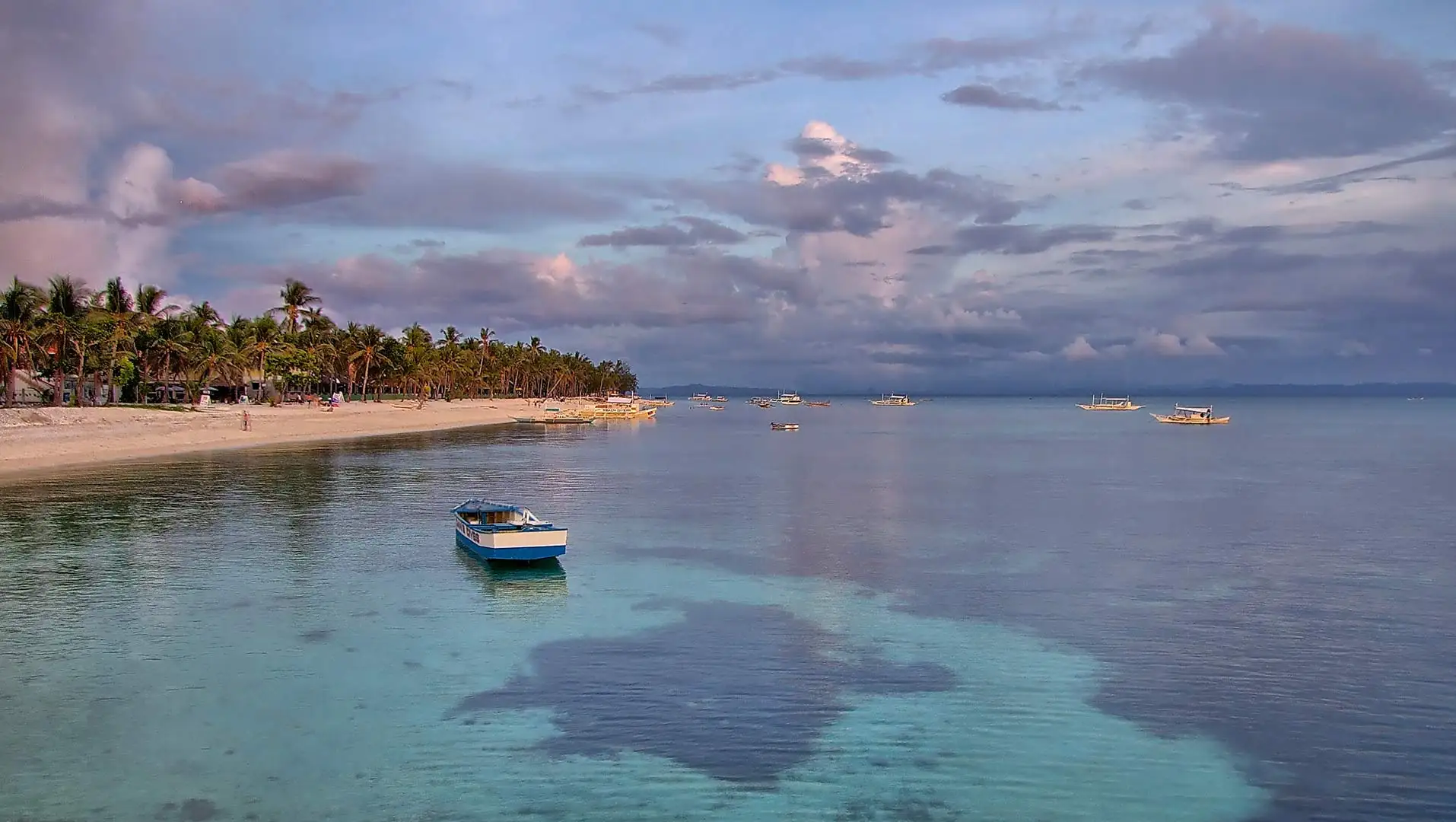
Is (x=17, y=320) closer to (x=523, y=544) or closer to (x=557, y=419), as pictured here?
(x=523, y=544)

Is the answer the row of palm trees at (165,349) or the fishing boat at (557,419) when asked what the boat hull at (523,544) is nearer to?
the row of palm trees at (165,349)

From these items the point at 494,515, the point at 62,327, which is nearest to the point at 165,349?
the point at 62,327

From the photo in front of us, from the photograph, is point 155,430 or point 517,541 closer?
point 517,541

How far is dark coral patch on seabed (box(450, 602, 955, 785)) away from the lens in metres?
16.8

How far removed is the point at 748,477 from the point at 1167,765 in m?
52.0

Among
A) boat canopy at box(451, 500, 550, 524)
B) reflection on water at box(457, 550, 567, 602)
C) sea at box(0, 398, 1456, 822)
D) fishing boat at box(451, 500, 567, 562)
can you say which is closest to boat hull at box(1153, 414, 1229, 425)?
sea at box(0, 398, 1456, 822)

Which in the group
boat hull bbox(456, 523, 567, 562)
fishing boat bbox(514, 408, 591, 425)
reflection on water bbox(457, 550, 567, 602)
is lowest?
reflection on water bbox(457, 550, 567, 602)

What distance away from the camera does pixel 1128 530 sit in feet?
142

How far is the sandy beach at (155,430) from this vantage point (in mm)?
65938

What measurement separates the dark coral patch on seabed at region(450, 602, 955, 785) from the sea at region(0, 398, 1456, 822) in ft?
0.30

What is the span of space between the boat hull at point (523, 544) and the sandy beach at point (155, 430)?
134 feet

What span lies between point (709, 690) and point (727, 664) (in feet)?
6.37

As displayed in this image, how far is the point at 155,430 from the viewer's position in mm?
80688

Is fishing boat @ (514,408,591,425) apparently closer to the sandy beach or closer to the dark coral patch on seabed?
the sandy beach
